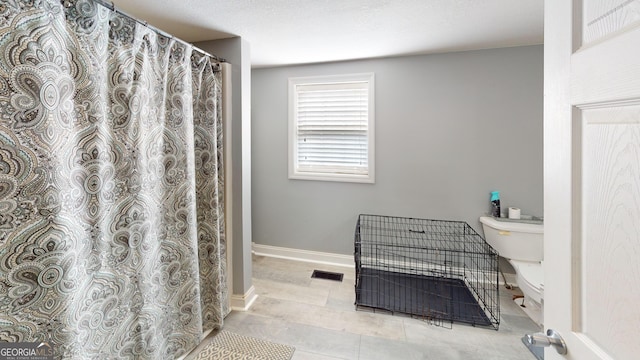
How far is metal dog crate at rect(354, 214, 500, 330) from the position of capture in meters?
2.09

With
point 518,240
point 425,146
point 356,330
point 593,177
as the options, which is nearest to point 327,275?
point 356,330

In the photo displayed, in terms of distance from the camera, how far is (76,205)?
1.08 meters

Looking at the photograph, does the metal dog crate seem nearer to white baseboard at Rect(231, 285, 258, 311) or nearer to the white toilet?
the white toilet

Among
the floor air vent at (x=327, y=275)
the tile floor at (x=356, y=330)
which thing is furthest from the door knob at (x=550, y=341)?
the floor air vent at (x=327, y=275)

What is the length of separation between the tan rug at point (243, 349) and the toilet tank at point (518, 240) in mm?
1910

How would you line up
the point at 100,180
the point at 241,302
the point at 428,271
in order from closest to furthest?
the point at 100,180, the point at 241,302, the point at 428,271

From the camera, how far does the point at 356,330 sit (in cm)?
187

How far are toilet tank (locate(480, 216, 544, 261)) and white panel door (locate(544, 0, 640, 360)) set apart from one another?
1.79m

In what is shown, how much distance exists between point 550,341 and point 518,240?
74.4 inches

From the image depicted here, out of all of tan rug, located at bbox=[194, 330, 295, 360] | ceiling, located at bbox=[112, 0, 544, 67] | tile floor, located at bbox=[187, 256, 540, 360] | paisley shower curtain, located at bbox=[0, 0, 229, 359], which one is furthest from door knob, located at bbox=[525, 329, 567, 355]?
ceiling, located at bbox=[112, 0, 544, 67]

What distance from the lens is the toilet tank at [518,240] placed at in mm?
2158

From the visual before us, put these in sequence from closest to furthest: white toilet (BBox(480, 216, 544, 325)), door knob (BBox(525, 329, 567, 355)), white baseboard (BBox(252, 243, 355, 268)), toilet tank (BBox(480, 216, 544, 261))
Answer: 1. door knob (BBox(525, 329, 567, 355))
2. white toilet (BBox(480, 216, 544, 325))
3. toilet tank (BBox(480, 216, 544, 261))
4. white baseboard (BBox(252, 243, 355, 268))

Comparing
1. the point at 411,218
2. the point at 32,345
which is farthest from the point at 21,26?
the point at 411,218

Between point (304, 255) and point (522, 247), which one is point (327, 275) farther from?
point (522, 247)
